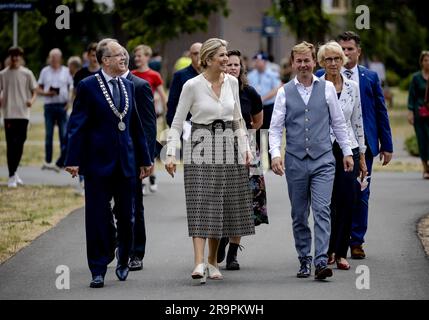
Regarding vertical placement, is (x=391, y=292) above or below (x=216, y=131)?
below

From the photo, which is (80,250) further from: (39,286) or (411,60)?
(411,60)

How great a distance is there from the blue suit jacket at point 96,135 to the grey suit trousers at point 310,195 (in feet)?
4.40

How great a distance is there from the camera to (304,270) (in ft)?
33.0

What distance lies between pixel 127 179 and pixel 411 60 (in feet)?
166

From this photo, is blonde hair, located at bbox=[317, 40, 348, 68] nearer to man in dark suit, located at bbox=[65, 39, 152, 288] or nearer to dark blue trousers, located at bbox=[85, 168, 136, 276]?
man in dark suit, located at bbox=[65, 39, 152, 288]

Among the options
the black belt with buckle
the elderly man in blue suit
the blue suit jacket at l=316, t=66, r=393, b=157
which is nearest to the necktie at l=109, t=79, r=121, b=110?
the black belt with buckle

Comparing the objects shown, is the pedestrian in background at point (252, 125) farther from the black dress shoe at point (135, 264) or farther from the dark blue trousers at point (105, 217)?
the dark blue trousers at point (105, 217)

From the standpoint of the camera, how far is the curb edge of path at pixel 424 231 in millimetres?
12003

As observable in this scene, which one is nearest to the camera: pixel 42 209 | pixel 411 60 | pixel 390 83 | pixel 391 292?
pixel 391 292

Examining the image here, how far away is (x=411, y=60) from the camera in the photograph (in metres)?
59.2

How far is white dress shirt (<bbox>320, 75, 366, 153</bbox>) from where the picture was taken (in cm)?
1061

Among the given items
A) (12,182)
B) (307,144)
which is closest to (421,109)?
(12,182)

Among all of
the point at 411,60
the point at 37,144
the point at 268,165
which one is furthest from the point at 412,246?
the point at 411,60

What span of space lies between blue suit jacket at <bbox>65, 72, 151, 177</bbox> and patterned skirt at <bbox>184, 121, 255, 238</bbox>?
52 centimetres
